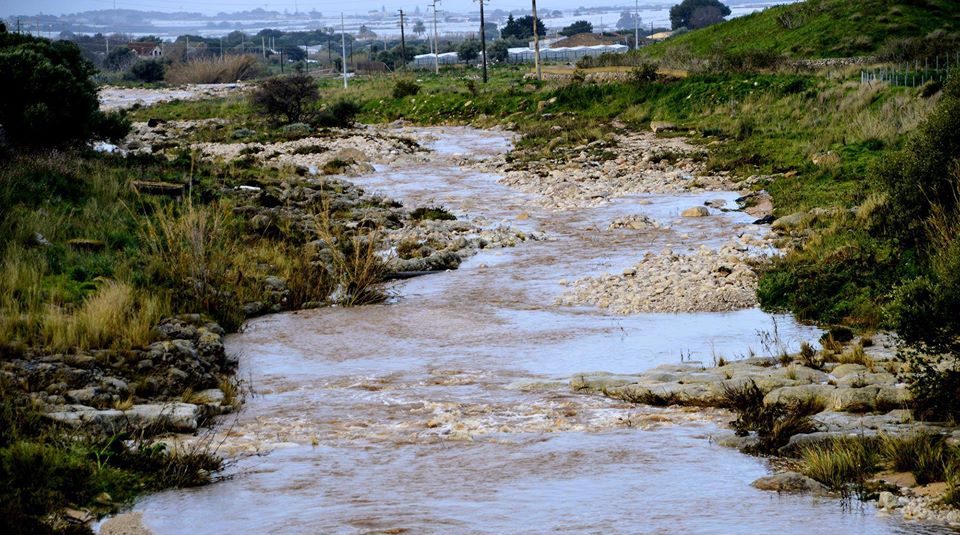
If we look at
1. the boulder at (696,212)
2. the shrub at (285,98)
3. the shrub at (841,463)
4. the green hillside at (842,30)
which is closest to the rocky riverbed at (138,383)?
the shrub at (841,463)

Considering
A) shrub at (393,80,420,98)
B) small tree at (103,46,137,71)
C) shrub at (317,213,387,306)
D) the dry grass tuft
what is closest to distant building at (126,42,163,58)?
small tree at (103,46,137,71)

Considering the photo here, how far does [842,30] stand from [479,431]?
53226 millimetres

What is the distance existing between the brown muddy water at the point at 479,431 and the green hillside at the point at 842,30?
36786 mm

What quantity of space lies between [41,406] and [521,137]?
31.3 metres

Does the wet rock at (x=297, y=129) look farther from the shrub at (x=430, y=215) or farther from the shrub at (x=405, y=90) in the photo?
the shrub at (x=430, y=215)

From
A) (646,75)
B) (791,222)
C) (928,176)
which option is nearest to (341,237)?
(791,222)

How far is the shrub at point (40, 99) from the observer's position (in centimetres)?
2400

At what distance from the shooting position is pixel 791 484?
338 inches

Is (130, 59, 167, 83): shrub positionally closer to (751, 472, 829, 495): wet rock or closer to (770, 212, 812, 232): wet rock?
(770, 212, 812, 232): wet rock

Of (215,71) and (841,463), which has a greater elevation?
(215,71)

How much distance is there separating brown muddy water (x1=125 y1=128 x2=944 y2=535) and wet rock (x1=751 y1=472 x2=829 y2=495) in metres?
0.13

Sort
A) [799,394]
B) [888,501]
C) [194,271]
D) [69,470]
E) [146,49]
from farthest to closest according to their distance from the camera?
[146,49] → [194,271] → [799,394] → [69,470] → [888,501]

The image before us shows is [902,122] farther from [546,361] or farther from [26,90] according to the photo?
[26,90]

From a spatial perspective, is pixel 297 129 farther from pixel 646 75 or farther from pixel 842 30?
pixel 842 30
